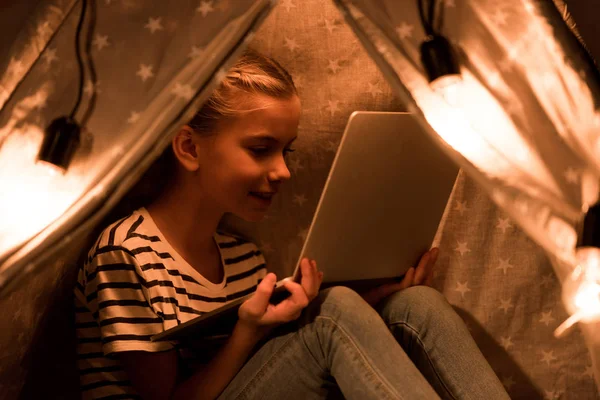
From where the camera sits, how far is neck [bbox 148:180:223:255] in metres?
1.18

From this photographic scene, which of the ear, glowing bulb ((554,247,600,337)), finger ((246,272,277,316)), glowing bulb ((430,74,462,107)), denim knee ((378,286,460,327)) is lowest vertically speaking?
denim knee ((378,286,460,327))

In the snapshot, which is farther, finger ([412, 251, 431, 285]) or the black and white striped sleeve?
finger ([412, 251, 431, 285])

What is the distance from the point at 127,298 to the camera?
105 cm

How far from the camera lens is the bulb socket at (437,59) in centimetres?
82

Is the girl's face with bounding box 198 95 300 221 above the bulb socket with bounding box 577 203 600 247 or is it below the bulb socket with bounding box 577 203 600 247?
above

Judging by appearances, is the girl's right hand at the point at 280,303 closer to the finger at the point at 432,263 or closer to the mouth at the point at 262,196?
the mouth at the point at 262,196

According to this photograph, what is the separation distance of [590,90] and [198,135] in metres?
0.58

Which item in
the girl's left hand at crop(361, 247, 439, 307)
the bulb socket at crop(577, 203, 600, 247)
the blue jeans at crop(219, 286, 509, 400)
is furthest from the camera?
the girl's left hand at crop(361, 247, 439, 307)

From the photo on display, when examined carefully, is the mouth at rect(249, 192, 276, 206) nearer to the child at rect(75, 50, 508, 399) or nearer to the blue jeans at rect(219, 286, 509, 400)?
the child at rect(75, 50, 508, 399)

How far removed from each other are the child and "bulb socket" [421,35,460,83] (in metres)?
0.35

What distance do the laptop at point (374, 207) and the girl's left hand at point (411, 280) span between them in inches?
0.5

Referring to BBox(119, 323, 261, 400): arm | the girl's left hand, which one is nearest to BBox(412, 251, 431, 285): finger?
the girl's left hand

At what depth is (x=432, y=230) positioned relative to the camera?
1.25 m

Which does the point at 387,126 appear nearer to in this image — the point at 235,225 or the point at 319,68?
the point at 319,68
